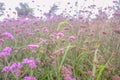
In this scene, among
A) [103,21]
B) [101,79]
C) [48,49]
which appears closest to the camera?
[101,79]

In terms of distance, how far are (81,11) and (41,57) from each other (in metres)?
2.04

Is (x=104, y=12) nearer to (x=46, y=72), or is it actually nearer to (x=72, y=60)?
(x=72, y=60)

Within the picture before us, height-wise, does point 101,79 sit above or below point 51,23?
above

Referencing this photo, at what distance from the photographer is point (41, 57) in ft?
8.30

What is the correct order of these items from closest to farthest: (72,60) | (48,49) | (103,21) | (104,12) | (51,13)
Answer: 1. (72,60)
2. (48,49)
3. (103,21)
4. (104,12)
5. (51,13)

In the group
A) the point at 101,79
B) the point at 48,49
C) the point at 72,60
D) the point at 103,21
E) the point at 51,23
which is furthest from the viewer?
the point at 51,23

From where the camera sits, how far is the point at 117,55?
2.43m

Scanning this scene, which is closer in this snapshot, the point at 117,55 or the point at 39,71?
the point at 39,71

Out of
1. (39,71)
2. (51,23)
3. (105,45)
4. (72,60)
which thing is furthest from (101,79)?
(51,23)

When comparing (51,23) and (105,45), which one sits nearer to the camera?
(105,45)

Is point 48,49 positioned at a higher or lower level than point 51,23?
higher

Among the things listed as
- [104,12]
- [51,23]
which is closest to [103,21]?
[104,12]

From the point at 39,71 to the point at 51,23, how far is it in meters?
2.48

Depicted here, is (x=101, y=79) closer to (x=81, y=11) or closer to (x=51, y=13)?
(x=81, y=11)
